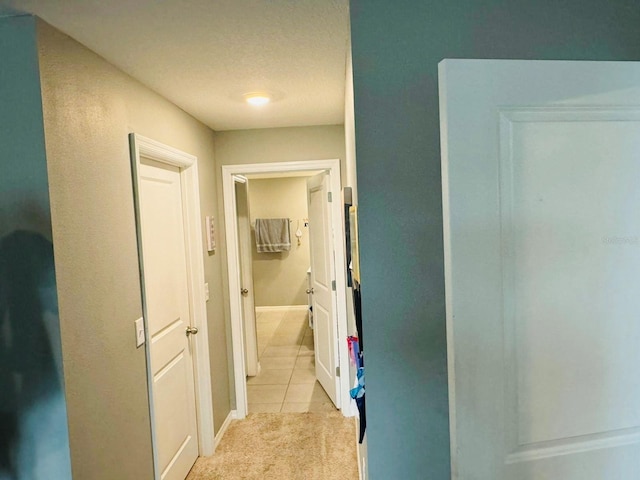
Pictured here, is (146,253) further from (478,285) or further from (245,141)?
(478,285)

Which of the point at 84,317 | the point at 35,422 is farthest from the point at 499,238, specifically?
the point at 35,422

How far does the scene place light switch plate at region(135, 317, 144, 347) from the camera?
1.84 meters

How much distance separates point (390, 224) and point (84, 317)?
1.18 meters

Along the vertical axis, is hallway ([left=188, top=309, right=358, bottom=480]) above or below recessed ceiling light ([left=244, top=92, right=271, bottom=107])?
below

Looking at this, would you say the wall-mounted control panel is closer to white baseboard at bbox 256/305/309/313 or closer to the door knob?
the door knob

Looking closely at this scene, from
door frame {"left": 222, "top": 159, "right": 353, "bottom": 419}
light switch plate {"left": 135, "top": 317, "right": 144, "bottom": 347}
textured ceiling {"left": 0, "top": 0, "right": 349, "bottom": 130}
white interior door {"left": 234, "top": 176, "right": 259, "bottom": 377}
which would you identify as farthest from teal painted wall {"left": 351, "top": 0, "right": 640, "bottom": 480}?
white interior door {"left": 234, "top": 176, "right": 259, "bottom": 377}

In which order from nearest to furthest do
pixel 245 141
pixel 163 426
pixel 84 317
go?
pixel 84 317 < pixel 163 426 < pixel 245 141

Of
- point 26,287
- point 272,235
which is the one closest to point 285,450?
point 26,287

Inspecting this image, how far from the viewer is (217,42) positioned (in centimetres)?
153

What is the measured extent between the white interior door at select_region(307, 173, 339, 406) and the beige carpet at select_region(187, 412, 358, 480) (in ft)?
1.13

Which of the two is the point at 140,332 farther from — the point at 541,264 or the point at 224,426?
the point at 541,264

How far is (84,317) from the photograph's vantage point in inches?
57.6

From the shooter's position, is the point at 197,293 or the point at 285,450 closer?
the point at 197,293

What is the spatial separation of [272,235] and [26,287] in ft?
17.8
